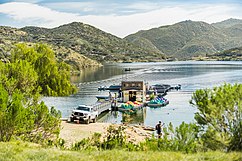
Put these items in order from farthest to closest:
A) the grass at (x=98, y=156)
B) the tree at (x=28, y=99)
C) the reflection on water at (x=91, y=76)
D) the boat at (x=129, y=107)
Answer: the reflection on water at (x=91, y=76), the boat at (x=129, y=107), the tree at (x=28, y=99), the grass at (x=98, y=156)

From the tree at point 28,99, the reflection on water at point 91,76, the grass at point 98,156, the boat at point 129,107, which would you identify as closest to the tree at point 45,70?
the tree at point 28,99

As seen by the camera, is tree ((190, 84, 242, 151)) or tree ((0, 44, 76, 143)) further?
tree ((0, 44, 76, 143))

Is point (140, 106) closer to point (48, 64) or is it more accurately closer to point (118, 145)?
point (48, 64)

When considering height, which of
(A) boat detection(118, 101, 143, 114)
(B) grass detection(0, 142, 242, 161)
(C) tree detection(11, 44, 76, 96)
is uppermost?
(C) tree detection(11, 44, 76, 96)

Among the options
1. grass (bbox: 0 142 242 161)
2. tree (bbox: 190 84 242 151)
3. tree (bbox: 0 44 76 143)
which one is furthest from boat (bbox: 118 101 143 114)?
grass (bbox: 0 142 242 161)

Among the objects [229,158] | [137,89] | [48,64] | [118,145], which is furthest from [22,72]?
[137,89]

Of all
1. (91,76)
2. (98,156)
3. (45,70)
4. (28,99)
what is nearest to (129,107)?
(45,70)

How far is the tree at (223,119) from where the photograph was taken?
16.2m

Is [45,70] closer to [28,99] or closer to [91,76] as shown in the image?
[28,99]

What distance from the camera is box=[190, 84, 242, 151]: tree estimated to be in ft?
53.3

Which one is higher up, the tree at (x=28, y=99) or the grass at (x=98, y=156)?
the tree at (x=28, y=99)

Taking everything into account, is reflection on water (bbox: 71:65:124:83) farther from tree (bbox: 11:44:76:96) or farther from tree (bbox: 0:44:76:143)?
tree (bbox: 0:44:76:143)

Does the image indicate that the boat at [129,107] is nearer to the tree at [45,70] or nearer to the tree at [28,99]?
the tree at [45,70]

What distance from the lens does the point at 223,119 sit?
1720cm
